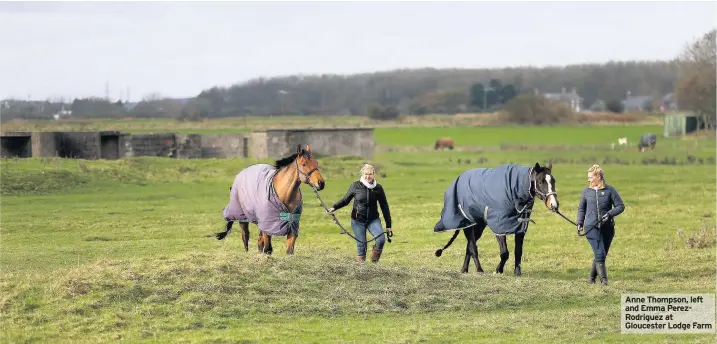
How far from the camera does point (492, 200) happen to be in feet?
57.3

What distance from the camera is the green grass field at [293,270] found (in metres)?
12.8

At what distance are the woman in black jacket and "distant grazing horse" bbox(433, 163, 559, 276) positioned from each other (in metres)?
1.34

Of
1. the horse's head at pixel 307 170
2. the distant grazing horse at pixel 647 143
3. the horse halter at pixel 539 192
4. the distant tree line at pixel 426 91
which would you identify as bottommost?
the distant grazing horse at pixel 647 143

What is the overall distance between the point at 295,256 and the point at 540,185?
3769 mm

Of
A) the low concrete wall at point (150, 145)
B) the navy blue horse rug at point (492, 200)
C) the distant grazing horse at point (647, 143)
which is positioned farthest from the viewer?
the distant grazing horse at point (647, 143)

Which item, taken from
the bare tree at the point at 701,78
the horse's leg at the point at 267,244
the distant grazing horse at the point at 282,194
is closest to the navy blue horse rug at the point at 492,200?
the distant grazing horse at the point at 282,194

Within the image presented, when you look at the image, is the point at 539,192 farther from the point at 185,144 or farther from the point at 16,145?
the point at 185,144

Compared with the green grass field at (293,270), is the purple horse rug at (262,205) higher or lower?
higher

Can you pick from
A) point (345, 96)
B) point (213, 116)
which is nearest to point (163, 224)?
point (213, 116)

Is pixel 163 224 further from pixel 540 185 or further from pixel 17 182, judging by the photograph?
pixel 540 185

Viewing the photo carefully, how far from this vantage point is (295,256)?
15.6 m

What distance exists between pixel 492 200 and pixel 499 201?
132 mm

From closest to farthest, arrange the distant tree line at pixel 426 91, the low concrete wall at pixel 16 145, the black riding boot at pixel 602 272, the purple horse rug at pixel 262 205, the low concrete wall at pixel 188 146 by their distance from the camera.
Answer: the black riding boot at pixel 602 272, the purple horse rug at pixel 262 205, the low concrete wall at pixel 16 145, the low concrete wall at pixel 188 146, the distant tree line at pixel 426 91

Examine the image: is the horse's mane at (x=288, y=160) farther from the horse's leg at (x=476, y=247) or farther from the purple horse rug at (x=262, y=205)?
the horse's leg at (x=476, y=247)
